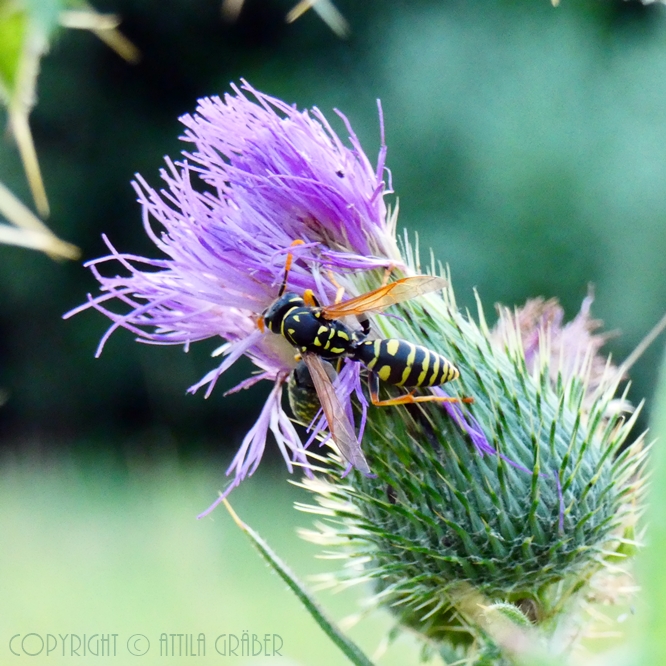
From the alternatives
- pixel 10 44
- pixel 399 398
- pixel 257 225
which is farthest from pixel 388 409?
pixel 10 44

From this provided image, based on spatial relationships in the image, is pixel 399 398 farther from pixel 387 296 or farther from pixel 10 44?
pixel 10 44

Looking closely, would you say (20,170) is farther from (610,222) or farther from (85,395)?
(610,222)

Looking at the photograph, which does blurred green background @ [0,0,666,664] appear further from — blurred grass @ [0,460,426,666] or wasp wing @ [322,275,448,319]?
wasp wing @ [322,275,448,319]

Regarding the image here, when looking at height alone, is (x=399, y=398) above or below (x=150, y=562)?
above

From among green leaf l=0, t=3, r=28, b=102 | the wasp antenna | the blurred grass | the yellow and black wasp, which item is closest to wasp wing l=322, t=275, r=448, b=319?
the yellow and black wasp

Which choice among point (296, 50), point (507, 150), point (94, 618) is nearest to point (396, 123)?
point (507, 150)

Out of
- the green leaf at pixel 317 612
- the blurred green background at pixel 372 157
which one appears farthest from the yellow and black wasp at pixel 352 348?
the blurred green background at pixel 372 157
